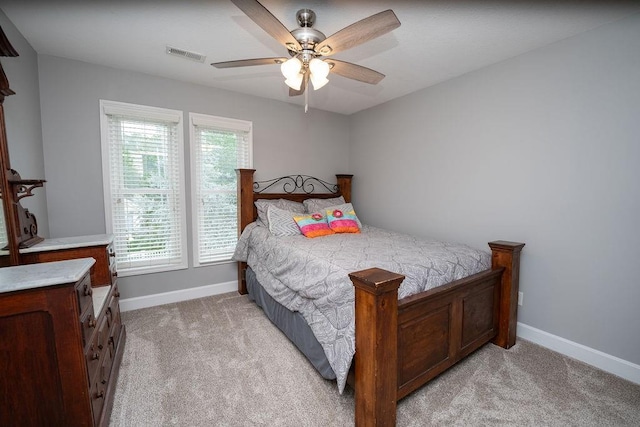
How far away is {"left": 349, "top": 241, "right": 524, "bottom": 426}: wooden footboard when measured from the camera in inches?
53.2

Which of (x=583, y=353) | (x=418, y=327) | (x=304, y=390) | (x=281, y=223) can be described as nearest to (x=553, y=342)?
(x=583, y=353)

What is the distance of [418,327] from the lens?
5.33 feet

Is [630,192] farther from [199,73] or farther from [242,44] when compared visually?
[199,73]

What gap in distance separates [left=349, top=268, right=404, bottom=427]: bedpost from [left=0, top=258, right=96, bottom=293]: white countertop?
1272mm

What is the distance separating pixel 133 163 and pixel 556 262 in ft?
13.3

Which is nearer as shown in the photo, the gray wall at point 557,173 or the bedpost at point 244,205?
the gray wall at point 557,173

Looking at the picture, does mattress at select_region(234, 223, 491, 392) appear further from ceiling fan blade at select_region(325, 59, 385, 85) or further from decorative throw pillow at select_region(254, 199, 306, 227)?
ceiling fan blade at select_region(325, 59, 385, 85)

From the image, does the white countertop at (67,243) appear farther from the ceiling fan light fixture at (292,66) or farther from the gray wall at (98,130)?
the ceiling fan light fixture at (292,66)

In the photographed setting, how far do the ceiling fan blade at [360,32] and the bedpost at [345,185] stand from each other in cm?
251

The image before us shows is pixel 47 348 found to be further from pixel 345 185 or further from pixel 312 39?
pixel 345 185

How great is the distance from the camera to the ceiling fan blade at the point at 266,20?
50.3 inches

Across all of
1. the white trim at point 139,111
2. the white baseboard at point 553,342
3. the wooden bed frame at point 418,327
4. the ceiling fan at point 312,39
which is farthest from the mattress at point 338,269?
the white trim at point 139,111

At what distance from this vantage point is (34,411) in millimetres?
1155

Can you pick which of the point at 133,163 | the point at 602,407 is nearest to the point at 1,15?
the point at 133,163
